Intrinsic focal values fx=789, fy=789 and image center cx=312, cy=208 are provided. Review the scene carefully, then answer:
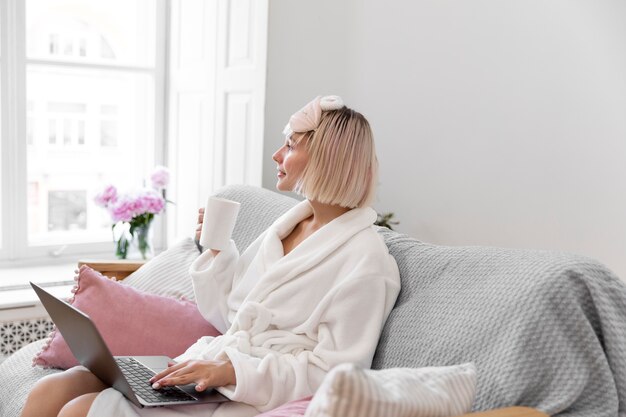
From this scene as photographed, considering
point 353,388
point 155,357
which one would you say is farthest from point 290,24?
point 353,388

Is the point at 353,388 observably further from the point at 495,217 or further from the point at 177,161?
the point at 177,161

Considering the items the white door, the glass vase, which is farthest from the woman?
the glass vase

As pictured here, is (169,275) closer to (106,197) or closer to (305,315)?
(305,315)

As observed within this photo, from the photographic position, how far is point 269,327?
191 centimetres

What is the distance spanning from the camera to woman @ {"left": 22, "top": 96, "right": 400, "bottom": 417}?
1.72 metres

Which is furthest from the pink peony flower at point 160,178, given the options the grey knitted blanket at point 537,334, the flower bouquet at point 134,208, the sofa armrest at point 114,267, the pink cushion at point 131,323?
the grey knitted blanket at point 537,334

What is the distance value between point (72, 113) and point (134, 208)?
0.77 metres

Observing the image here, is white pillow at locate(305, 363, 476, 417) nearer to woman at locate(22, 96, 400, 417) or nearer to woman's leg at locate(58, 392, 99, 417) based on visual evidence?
woman at locate(22, 96, 400, 417)

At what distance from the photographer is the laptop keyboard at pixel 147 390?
1.71m

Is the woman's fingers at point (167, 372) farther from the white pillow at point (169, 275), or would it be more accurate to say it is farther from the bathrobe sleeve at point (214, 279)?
the white pillow at point (169, 275)

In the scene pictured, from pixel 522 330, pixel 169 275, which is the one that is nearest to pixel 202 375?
pixel 522 330

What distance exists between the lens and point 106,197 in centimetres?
367

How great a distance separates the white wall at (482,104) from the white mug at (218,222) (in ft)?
4.31

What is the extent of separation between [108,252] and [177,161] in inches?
24.5
